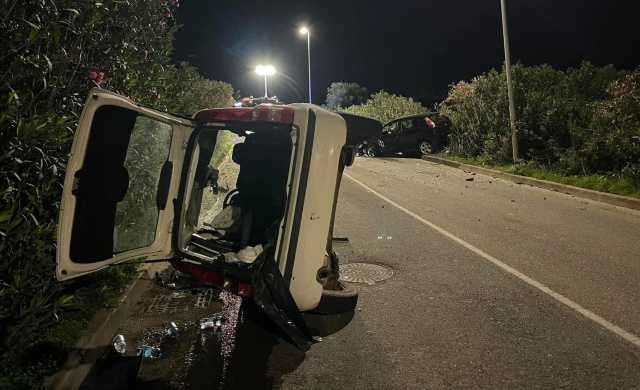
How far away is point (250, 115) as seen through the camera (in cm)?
335

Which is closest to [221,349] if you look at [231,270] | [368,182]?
[231,270]

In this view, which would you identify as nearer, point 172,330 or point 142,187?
point 172,330

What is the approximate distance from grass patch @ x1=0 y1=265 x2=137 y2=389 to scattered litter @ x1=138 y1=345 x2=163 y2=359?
49cm

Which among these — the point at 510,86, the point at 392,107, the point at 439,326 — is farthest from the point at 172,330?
the point at 392,107

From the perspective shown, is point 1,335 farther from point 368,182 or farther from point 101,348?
point 368,182

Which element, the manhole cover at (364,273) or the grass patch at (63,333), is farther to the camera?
the manhole cover at (364,273)

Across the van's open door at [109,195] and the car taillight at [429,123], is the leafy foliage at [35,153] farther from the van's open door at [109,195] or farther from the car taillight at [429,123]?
the car taillight at [429,123]

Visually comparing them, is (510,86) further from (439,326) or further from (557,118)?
(439,326)

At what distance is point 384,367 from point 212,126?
7.55 ft

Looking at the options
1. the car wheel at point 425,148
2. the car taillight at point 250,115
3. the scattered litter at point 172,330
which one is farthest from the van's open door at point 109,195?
the car wheel at point 425,148

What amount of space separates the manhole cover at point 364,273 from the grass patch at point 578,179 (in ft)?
23.3

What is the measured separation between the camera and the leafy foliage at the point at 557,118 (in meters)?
11.4

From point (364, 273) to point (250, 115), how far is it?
2901 mm

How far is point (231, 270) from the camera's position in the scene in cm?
333
